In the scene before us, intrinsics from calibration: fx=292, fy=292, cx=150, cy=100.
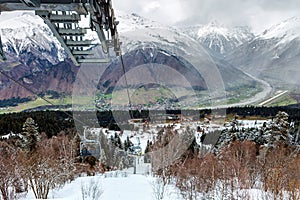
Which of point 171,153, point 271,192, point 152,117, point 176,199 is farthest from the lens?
point 152,117

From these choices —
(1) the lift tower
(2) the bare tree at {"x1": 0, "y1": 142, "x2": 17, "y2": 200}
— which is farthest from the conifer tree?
(1) the lift tower

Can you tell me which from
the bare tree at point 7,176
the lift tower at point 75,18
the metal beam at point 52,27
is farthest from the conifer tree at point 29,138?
the metal beam at point 52,27

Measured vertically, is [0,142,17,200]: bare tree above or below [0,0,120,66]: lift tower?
below

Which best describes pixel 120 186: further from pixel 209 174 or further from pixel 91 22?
pixel 91 22

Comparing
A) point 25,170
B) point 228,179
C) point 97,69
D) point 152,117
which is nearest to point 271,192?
point 228,179

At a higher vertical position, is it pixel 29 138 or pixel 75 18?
pixel 75 18

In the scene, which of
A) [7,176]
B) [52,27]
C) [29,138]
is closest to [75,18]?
[52,27]

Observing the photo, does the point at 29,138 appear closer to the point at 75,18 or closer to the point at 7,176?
the point at 7,176

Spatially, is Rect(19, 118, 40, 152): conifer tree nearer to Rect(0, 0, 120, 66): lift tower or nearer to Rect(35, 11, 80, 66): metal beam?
Rect(0, 0, 120, 66): lift tower
